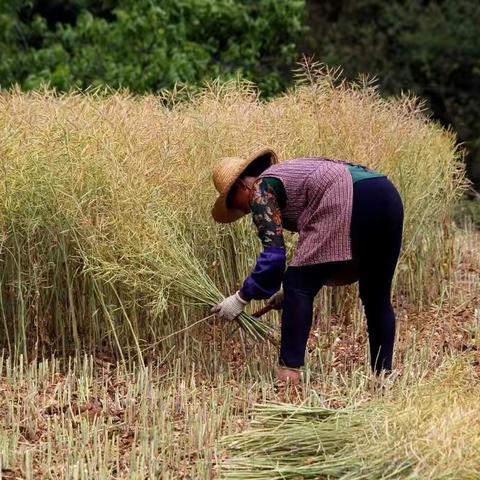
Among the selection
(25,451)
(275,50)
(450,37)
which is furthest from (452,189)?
(450,37)

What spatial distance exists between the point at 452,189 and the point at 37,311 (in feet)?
10.0

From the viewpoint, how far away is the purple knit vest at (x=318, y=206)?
5.16 metres

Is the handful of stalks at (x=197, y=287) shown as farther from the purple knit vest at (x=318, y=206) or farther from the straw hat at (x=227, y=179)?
the purple knit vest at (x=318, y=206)

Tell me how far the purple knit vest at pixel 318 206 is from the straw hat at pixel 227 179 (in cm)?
12

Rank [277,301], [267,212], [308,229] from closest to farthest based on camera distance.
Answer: [267,212], [308,229], [277,301]

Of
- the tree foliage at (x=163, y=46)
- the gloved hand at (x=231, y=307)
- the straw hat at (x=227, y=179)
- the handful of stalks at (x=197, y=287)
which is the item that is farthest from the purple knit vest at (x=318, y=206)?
the tree foliage at (x=163, y=46)

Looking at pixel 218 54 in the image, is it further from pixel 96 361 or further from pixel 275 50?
pixel 96 361

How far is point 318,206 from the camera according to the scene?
5.20 meters

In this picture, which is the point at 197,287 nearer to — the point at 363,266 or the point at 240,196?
the point at 240,196

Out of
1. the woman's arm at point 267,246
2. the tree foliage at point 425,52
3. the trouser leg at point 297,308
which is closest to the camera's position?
the woman's arm at point 267,246

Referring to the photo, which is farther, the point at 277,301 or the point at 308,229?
the point at 277,301

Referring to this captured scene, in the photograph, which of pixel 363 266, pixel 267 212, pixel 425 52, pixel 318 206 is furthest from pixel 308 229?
pixel 425 52

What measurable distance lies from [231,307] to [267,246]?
0.34m

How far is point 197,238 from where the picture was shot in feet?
20.0
